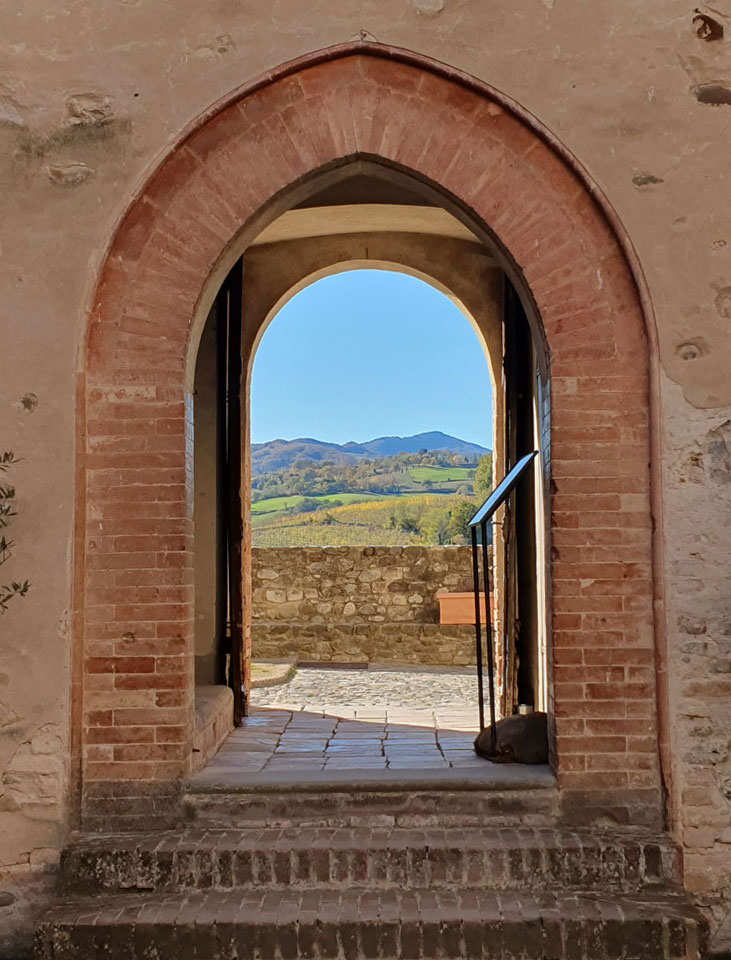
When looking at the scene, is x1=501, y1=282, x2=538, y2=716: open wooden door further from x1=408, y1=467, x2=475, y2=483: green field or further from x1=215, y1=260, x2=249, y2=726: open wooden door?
x1=408, y1=467, x2=475, y2=483: green field

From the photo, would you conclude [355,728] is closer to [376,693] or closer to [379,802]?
[379,802]

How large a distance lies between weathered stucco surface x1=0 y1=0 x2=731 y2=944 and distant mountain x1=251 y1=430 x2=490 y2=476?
3855cm

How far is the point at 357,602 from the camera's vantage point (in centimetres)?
1198

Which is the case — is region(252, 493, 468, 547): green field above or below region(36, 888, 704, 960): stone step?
above

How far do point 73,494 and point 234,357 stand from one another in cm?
241

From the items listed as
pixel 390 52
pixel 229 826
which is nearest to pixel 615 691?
pixel 229 826

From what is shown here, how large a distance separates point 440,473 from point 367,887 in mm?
39154

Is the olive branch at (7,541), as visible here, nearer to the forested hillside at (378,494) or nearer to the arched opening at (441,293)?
the arched opening at (441,293)

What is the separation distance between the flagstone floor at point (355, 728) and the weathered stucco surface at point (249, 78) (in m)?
1.05

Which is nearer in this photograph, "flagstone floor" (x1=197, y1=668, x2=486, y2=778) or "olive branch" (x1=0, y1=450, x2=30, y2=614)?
"olive branch" (x1=0, y1=450, x2=30, y2=614)

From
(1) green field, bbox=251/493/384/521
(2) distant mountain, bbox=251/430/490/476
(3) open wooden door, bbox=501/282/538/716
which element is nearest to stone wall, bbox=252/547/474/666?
(3) open wooden door, bbox=501/282/538/716

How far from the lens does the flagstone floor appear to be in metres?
4.51

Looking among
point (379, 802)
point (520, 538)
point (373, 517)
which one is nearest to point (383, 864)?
point (379, 802)

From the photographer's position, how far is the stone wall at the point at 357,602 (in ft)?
38.5
